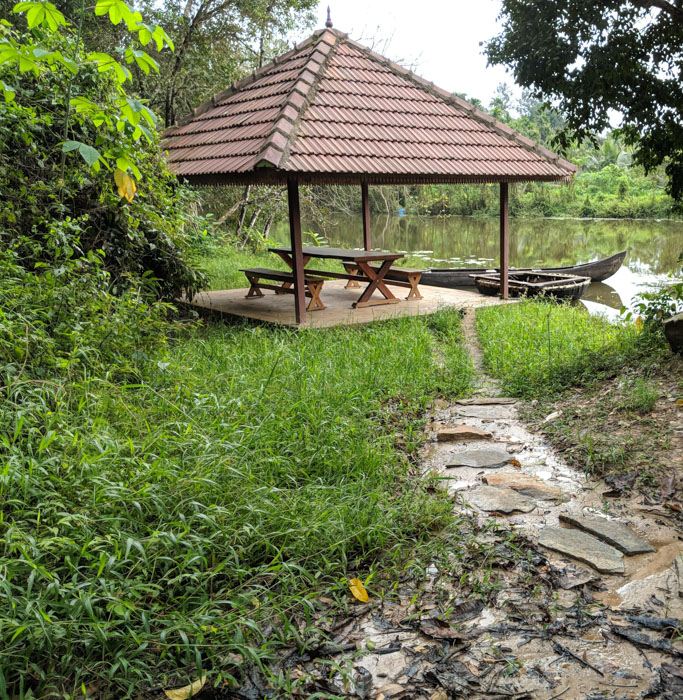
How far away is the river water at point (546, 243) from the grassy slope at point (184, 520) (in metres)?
12.3

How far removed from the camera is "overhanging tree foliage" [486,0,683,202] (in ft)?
20.0

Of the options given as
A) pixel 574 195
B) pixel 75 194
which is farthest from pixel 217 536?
pixel 574 195

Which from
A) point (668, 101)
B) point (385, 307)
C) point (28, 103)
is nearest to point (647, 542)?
point (668, 101)

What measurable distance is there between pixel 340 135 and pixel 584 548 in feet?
21.8

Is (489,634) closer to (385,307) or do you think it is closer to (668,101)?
(668,101)

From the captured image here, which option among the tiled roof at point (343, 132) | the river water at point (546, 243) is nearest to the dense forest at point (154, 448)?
the tiled roof at point (343, 132)

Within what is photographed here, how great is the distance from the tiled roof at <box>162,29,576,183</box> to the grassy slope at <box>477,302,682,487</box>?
269 cm

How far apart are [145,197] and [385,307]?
4.10m

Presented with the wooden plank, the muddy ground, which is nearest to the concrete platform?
the wooden plank

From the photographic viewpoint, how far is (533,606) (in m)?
2.92

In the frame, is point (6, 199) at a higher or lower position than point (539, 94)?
lower

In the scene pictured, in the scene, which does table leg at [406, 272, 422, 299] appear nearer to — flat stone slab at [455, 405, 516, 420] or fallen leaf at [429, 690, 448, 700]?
flat stone slab at [455, 405, 516, 420]

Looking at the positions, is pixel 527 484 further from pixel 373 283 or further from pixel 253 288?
pixel 253 288

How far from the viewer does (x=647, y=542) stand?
348 cm
